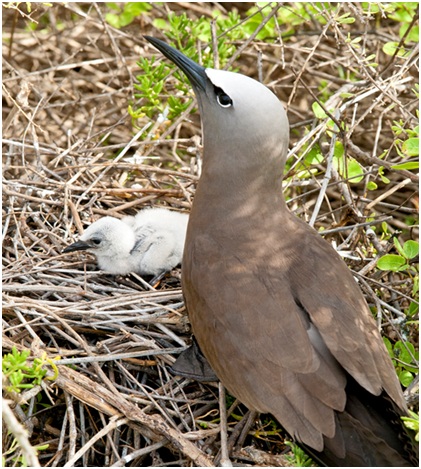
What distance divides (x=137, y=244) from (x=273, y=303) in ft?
3.95

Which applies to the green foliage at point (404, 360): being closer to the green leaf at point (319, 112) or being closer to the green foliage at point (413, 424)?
the green foliage at point (413, 424)

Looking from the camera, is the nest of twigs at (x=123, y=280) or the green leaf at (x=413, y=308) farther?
the green leaf at (x=413, y=308)

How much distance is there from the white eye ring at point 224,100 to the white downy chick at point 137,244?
0.96m

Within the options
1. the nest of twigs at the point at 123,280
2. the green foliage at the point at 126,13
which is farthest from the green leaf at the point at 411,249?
the green foliage at the point at 126,13

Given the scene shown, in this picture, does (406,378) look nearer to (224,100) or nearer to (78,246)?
(224,100)

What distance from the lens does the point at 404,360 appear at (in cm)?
384

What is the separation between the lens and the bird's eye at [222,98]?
139 inches

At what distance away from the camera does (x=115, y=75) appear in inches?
221

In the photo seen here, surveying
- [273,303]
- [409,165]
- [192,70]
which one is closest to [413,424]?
[273,303]

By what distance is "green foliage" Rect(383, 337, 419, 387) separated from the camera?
12.5ft

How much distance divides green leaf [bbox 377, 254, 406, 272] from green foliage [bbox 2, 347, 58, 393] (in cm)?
150

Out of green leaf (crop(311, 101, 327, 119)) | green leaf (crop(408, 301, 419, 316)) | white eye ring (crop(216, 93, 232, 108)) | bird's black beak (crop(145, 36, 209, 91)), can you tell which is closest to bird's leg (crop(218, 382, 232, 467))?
green leaf (crop(408, 301, 419, 316))

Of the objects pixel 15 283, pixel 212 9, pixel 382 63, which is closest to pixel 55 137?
pixel 212 9

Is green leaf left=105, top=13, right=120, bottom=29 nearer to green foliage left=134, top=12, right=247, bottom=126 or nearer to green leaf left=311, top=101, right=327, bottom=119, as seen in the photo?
green foliage left=134, top=12, right=247, bottom=126
